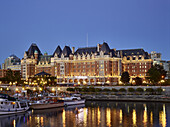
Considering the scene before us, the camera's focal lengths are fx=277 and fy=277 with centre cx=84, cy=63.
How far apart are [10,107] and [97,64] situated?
80.9 metres

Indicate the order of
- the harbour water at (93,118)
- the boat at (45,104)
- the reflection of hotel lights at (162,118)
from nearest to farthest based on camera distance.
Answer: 1. the reflection of hotel lights at (162,118)
2. the harbour water at (93,118)
3. the boat at (45,104)

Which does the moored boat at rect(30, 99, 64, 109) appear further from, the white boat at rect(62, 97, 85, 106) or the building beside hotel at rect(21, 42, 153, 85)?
the building beside hotel at rect(21, 42, 153, 85)

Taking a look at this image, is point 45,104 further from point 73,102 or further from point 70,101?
point 73,102

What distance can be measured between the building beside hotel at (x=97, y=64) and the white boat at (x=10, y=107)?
227 feet

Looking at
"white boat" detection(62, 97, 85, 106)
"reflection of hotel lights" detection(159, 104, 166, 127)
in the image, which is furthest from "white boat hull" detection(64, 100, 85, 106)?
"reflection of hotel lights" detection(159, 104, 166, 127)

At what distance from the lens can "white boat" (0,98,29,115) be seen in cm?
7128

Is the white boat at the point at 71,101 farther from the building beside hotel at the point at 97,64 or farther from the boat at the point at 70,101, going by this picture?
the building beside hotel at the point at 97,64

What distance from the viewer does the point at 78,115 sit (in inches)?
2832

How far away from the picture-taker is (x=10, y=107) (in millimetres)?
73375

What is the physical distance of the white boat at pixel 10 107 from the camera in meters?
71.3

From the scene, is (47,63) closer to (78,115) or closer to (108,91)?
(108,91)

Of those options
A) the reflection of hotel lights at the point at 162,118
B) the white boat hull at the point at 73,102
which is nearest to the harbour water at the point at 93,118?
the reflection of hotel lights at the point at 162,118

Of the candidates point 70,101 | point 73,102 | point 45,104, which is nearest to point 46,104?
point 45,104

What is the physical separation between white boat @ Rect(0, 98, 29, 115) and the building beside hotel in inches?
2727
